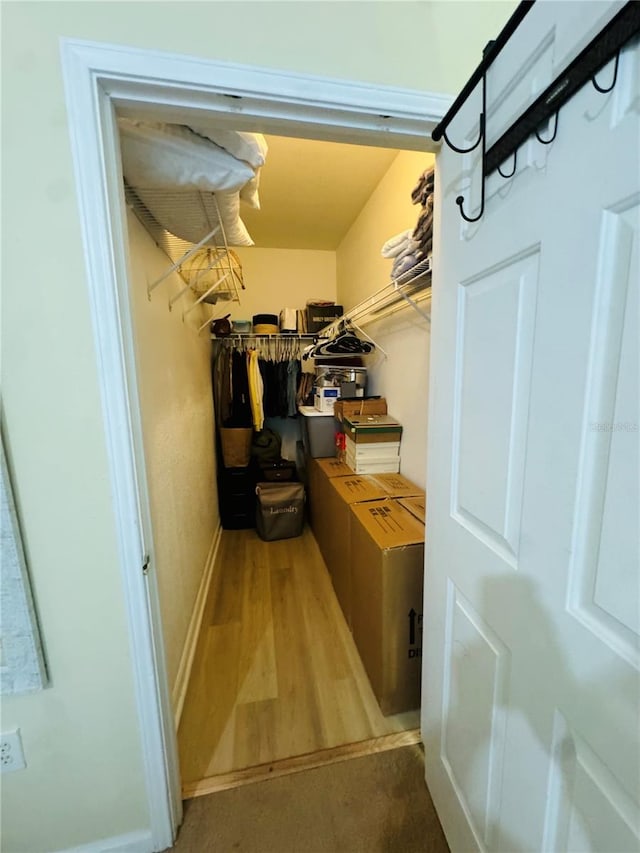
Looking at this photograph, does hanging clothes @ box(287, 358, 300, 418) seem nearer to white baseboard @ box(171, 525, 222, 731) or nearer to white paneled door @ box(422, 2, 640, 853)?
white baseboard @ box(171, 525, 222, 731)

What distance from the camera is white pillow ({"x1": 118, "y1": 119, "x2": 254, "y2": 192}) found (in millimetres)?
965

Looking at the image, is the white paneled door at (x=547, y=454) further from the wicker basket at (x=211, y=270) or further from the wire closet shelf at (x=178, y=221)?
the wicker basket at (x=211, y=270)

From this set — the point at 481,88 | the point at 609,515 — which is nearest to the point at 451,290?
the point at 481,88

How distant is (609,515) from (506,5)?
120cm

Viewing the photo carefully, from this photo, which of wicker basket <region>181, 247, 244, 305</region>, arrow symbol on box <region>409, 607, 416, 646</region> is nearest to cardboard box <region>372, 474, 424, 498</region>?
arrow symbol on box <region>409, 607, 416, 646</region>

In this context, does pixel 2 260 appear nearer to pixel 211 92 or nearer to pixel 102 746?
pixel 211 92

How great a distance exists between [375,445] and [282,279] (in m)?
2.28

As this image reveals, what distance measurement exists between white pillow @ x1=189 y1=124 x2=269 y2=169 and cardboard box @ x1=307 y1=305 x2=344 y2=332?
7.64ft

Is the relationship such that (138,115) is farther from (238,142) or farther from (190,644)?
(190,644)

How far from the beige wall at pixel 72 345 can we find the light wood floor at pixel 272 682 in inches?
16.7

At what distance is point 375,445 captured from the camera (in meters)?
2.23

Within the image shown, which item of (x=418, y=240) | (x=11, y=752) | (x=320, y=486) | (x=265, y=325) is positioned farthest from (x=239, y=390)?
(x=11, y=752)

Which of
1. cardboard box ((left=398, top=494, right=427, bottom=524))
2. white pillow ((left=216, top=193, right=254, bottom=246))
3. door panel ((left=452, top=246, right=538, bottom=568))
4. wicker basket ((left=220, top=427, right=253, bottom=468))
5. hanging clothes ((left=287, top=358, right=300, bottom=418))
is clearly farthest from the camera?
hanging clothes ((left=287, top=358, right=300, bottom=418))

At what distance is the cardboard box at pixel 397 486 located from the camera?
6.19ft
